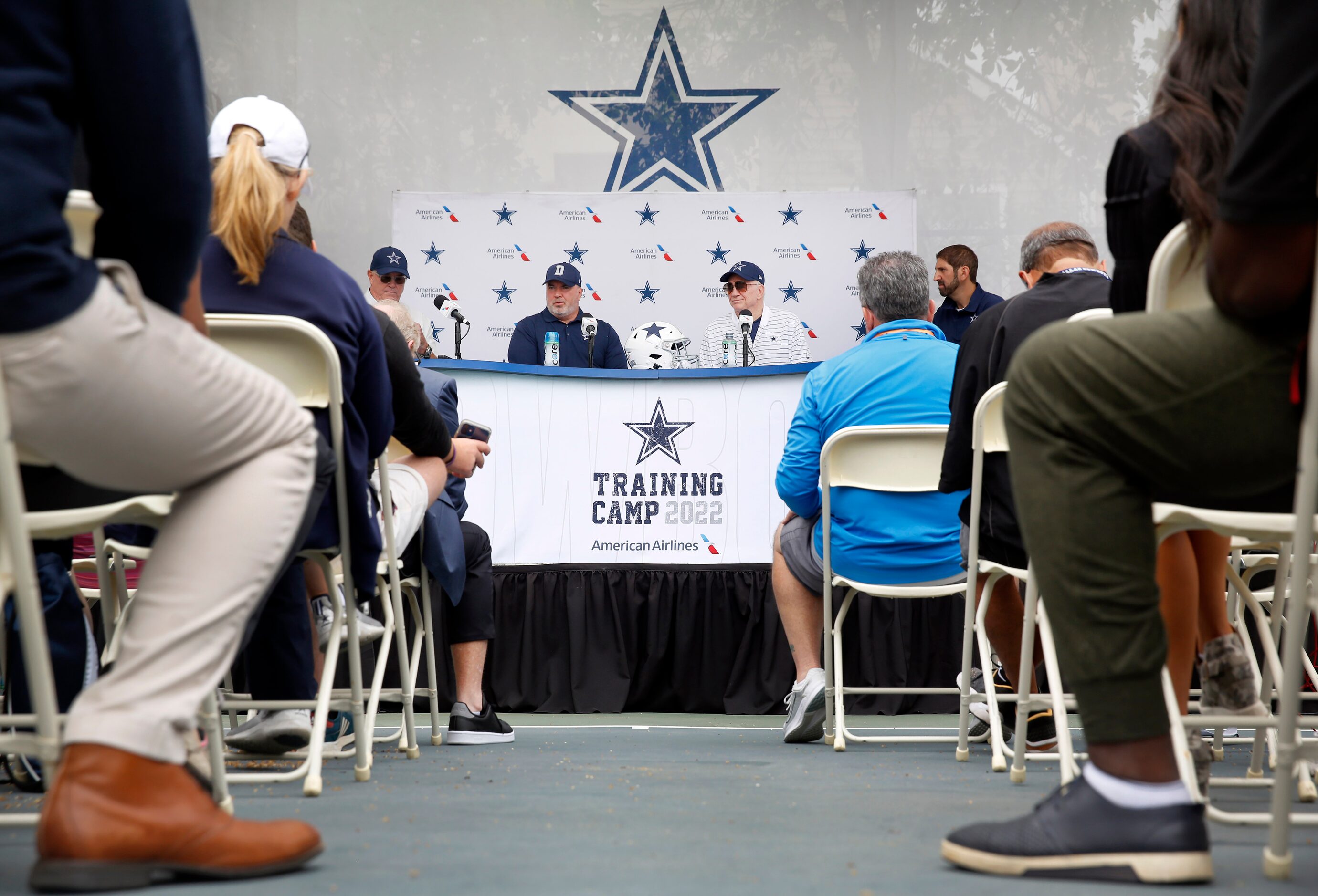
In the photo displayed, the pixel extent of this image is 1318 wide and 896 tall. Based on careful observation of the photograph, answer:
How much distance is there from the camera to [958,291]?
25.4 feet

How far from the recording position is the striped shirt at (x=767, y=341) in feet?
23.5

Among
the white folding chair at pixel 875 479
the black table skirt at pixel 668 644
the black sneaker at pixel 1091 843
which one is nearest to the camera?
the black sneaker at pixel 1091 843

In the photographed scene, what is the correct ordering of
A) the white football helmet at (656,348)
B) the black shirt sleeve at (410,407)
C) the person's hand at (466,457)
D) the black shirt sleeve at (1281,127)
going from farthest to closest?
1. the white football helmet at (656,348)
2. the person's hand at (466,457)
3. the black shirt sleeve at (410,407)
4. the black shirt sleeve at (1281,127)

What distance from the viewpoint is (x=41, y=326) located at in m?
1.03

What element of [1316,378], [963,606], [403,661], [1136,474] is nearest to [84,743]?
[1136,474]

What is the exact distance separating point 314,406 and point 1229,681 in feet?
5.24

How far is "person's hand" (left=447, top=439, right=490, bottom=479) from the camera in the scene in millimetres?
2926

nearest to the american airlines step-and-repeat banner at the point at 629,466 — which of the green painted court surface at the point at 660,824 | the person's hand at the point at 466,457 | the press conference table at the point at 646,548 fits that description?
the press conference table at the point at 646,548

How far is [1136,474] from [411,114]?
8.04 m

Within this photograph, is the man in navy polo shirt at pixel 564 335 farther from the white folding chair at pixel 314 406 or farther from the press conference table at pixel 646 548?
the white folding chair at pixel 314 406

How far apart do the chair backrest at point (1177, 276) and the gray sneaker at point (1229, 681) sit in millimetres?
660

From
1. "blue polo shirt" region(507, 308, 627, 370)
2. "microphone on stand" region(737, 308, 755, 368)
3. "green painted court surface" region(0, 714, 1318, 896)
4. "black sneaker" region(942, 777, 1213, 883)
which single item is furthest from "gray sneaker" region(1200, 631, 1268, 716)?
"blue polo shirt" region(507, 308, 627, 370)

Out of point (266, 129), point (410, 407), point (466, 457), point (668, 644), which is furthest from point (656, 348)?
point (266, 129)

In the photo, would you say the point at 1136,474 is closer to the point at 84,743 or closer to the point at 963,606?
the point at 84,743
